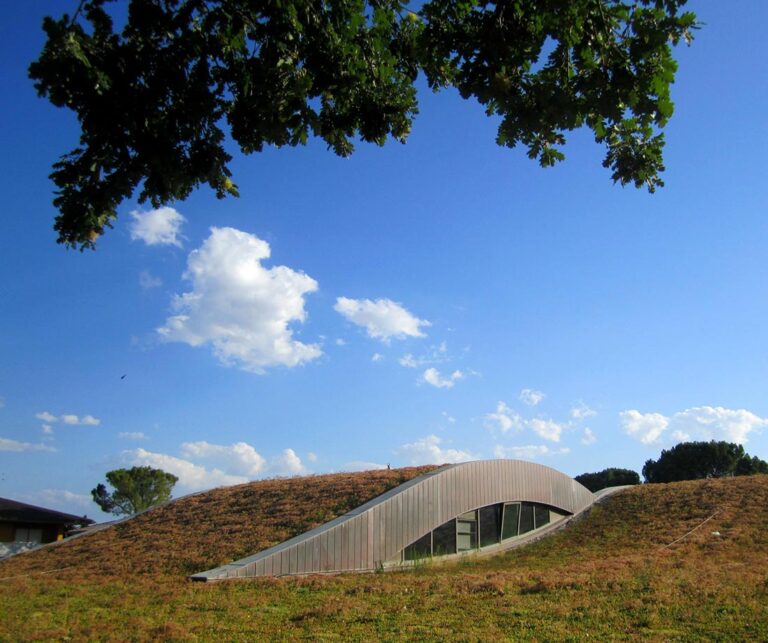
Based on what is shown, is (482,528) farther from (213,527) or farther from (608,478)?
(608,478)

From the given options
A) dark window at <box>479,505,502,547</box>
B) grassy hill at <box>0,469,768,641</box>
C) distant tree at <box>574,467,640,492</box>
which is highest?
distant tree at <box>574,467,640,492</box>

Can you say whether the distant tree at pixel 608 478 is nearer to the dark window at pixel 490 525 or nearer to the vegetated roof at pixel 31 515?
the dark window at pixel 490 525

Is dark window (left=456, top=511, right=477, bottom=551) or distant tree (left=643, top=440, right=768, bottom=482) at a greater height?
distant tree (left=643, top=440, right=768, bottom=482)

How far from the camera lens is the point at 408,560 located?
19.6m

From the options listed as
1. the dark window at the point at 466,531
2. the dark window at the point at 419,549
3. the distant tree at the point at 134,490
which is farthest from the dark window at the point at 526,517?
the distant tree at the point at 134,490

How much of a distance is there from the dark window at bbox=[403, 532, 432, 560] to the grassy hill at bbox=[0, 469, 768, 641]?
788 mm

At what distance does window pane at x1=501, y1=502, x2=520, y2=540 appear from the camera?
23.9 meters

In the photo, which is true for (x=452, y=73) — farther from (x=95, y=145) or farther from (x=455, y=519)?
(x=455, y=519)

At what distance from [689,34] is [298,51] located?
12.9ft

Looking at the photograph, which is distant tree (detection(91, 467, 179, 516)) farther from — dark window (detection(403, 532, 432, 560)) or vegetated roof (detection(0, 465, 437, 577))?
dark window (detection(403, 532, 432, 560))

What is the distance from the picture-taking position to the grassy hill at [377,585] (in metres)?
9.93

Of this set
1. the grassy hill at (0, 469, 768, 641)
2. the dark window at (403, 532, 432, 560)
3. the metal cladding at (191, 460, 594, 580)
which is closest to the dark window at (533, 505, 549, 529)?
the metal cladding at (191, 460, 594, 580)

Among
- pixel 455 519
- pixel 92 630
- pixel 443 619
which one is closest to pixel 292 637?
pixel 443 619

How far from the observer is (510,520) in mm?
24281
